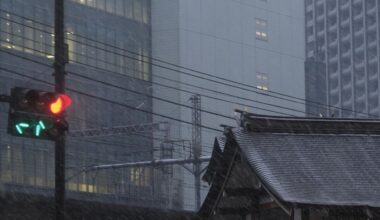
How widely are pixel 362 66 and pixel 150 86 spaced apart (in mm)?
72406

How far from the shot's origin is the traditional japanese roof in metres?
18.9

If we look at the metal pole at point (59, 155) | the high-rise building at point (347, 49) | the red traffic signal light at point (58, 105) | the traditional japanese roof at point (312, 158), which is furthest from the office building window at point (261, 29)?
the red traffic signal light at point (58, 105)

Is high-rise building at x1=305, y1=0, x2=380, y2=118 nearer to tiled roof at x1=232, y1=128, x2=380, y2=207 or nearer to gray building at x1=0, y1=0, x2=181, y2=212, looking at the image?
gray building at x1=0, y1=0, x2=181, y2=212

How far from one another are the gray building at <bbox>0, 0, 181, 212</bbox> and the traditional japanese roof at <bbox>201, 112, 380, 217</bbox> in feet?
114

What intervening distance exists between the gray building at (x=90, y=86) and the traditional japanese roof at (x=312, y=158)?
34.6m

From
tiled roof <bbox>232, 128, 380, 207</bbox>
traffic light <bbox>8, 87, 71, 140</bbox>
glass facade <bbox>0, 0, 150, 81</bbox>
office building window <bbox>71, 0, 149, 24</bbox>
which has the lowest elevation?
tiled roof <bbox>232, 128, 380, 207</bbox>

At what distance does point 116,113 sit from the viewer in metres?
63.1

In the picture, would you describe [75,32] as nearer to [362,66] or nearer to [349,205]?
[349,205]

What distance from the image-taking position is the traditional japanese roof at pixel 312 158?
18891 millimetres

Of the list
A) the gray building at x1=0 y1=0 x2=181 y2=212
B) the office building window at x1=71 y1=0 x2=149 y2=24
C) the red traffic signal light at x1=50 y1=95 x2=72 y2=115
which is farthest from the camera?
the office building window at x1=71 y1=0 x2=149 y2=24

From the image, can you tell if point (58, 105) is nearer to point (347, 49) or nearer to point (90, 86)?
point (90, 86)

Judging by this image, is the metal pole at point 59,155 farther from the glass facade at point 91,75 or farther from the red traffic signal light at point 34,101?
the glass facade at point 91,75

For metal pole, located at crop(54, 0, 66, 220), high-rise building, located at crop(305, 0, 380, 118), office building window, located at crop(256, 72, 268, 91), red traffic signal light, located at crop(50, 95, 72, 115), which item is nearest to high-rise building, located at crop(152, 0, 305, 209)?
office building window, located at crop(256, 72, 268, 91)

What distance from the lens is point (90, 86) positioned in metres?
62.7
